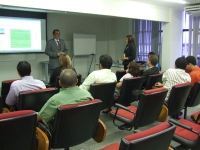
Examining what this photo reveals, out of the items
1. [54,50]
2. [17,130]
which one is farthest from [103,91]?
[54,50]

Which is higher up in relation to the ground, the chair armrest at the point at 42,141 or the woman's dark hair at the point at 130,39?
the woman's dark hair at the point at 130,39

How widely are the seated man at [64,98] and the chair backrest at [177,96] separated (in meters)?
1.17

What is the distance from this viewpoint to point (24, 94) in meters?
2.10

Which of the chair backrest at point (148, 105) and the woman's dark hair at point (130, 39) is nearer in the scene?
the chair backrest at point (148, 105)

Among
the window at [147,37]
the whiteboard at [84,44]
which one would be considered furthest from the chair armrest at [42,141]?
the window at [147,37]

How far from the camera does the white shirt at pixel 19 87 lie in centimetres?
239

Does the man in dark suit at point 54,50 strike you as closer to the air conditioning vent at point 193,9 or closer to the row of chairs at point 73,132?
the row of chairs at point 73,132

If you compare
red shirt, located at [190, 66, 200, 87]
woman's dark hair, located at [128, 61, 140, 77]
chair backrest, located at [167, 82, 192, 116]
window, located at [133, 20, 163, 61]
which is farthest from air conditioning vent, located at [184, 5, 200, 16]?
chair backrest, located at [167, 82, 192, 116]

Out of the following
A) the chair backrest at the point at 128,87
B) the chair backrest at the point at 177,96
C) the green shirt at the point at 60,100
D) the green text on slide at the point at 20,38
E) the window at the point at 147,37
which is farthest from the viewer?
the window at the point at 147,37

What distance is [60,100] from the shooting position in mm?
1816

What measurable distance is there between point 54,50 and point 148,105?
3338mm

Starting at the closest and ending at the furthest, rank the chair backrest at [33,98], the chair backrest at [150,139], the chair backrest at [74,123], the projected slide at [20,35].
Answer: the chair backrest at [150,139], the chair backrest at [74,123], the chair backrest at [33,98], the projected slide at [20,35]

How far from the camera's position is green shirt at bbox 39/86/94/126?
1.81m

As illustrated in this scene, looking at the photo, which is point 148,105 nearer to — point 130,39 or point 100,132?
point 100,132
